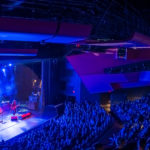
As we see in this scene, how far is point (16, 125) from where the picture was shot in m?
Result: 9.99

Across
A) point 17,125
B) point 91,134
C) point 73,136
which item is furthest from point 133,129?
point 17,125

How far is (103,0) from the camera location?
407cm

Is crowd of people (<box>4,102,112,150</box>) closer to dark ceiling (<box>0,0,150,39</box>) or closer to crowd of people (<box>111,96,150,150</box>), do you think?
crowd of people (<box>111,96,150,150</box>)

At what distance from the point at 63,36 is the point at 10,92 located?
13.0 m

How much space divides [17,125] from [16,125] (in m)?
0.04

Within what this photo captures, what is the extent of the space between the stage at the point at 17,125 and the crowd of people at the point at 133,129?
3.77m

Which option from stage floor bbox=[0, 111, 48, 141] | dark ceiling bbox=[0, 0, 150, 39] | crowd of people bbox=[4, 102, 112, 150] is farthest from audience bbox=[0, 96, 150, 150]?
dark ceiling bbox=[0, 0, 150, 39]

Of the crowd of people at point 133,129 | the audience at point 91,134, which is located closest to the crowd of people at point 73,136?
the audience at point 91,134

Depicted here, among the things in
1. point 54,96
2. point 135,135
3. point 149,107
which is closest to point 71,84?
point 54,96

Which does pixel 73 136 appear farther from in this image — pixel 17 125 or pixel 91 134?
pixel 17 125

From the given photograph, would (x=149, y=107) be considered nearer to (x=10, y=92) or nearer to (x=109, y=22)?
(x=109, y=22)

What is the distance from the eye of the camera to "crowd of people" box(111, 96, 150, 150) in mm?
4949

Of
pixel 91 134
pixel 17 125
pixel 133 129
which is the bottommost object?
pixel 17 125

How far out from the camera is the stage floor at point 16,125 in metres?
8.77
